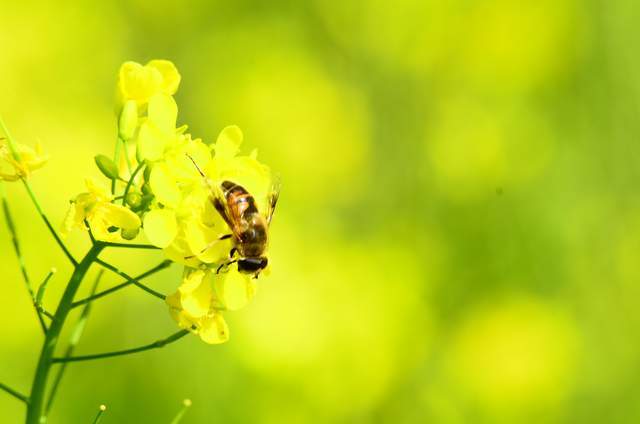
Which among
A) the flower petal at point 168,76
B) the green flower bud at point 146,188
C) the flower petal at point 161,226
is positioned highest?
the flower petal at point 168,76

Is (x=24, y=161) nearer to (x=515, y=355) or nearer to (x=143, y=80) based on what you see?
(x=143, y=80)

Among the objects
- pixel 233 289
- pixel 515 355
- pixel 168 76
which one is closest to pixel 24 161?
pixel 168 76

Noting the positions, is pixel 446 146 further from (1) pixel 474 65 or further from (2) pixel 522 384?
(2) pixel 522 384

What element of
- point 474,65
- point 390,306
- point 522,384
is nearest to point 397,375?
point 390,306

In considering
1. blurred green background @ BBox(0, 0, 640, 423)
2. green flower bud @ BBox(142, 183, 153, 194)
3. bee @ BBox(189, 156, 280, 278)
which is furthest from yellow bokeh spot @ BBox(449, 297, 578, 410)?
green flower bud @ BBox(142, 183, 153, 194)

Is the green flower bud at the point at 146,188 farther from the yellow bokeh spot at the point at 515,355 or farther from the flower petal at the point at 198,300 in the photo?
the yellow bokeh spot at the point at 515,355

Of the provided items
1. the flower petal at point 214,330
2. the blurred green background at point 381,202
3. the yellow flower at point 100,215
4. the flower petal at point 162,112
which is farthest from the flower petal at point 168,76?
the blurred green background at point 381,202
